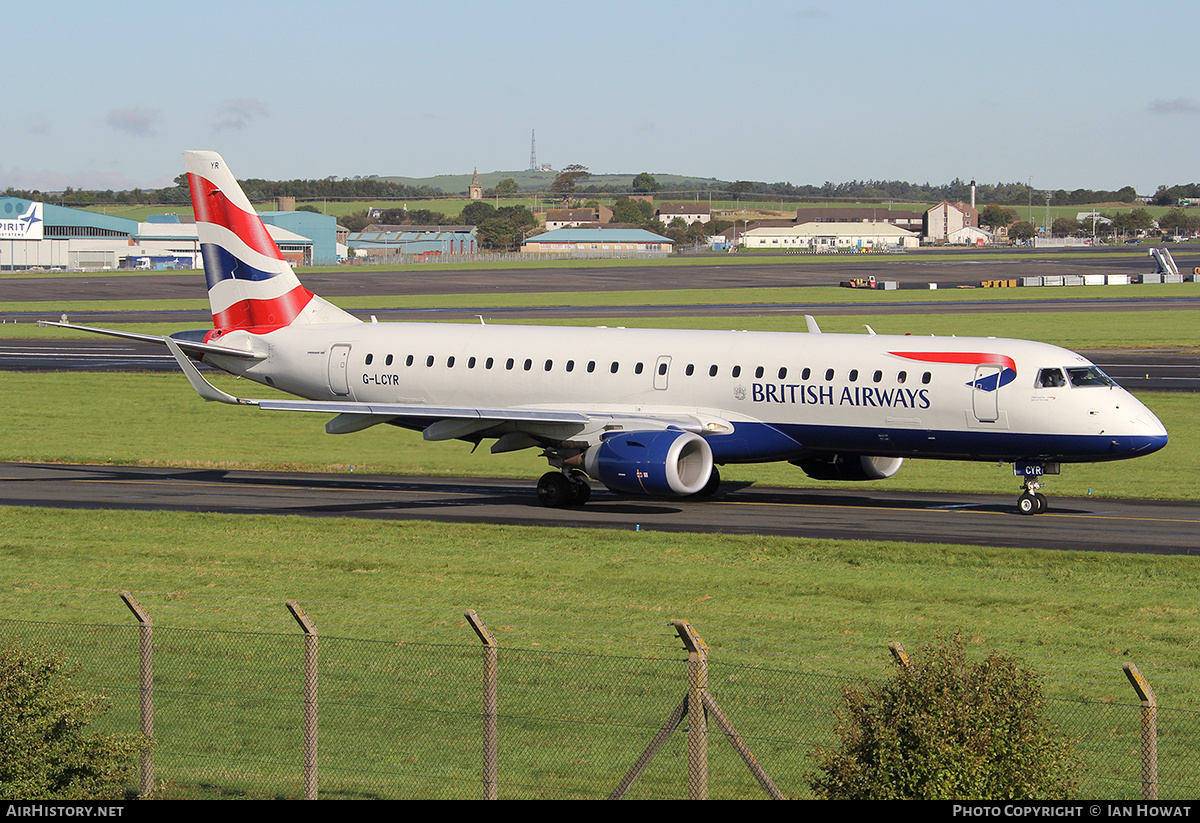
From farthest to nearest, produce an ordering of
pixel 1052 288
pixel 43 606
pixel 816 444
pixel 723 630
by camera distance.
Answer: pixel 1052 288
pixel 816 444
pixel 43 606
pixel 723 630

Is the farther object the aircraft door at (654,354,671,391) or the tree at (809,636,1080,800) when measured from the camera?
the aircraft door at (654,354,671,391)

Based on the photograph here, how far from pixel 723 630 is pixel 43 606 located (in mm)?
12044

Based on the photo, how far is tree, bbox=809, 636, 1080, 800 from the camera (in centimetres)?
1150

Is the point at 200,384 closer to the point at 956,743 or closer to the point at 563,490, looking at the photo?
the point at 563,490

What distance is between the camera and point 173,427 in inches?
2069

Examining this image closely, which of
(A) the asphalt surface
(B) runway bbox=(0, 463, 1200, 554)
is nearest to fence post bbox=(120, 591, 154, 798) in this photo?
(B) runway bbox=(0, 463, 1200, 554)

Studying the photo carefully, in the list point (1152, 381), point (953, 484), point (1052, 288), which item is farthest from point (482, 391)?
point (1052, 288)

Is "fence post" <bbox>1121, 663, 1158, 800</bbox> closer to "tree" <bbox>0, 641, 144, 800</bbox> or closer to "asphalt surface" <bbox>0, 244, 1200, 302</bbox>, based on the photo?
"tree" <bbox>0, 641, 144, 800</bbox>

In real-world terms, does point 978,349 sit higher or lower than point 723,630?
higher

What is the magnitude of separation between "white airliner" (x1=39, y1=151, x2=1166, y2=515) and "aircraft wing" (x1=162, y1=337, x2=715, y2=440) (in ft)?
0.20

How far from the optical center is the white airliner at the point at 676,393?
33844 mm
